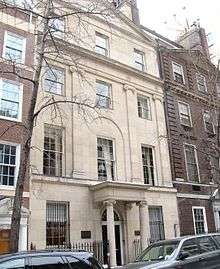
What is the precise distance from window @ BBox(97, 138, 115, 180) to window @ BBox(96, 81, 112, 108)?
245cm

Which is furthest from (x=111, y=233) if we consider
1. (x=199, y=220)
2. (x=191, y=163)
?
(x=191, y=163)

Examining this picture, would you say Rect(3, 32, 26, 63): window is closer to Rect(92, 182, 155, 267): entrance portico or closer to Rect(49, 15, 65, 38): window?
Rect(49, 15, 65, 38): window

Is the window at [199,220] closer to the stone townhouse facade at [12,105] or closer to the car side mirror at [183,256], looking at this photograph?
the stone townhouse facade at [12,105]

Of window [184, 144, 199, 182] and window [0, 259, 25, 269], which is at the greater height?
window [184, 144, 199, 182]

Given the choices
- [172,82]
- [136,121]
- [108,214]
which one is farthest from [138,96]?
[108,214]

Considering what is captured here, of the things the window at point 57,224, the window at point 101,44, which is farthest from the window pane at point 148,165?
the window at point 101,44

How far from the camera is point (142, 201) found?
21438mm

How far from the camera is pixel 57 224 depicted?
63.8 feet

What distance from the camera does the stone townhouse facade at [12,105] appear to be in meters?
17.0

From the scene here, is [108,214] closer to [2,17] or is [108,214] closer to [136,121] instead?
[136,121]

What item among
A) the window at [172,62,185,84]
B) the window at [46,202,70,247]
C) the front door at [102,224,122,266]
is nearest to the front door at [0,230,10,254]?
the window at [46,202,70,247]

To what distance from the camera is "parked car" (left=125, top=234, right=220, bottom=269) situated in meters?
10.7

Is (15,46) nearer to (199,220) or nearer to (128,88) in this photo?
(128,88)

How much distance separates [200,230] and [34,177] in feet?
43.6
